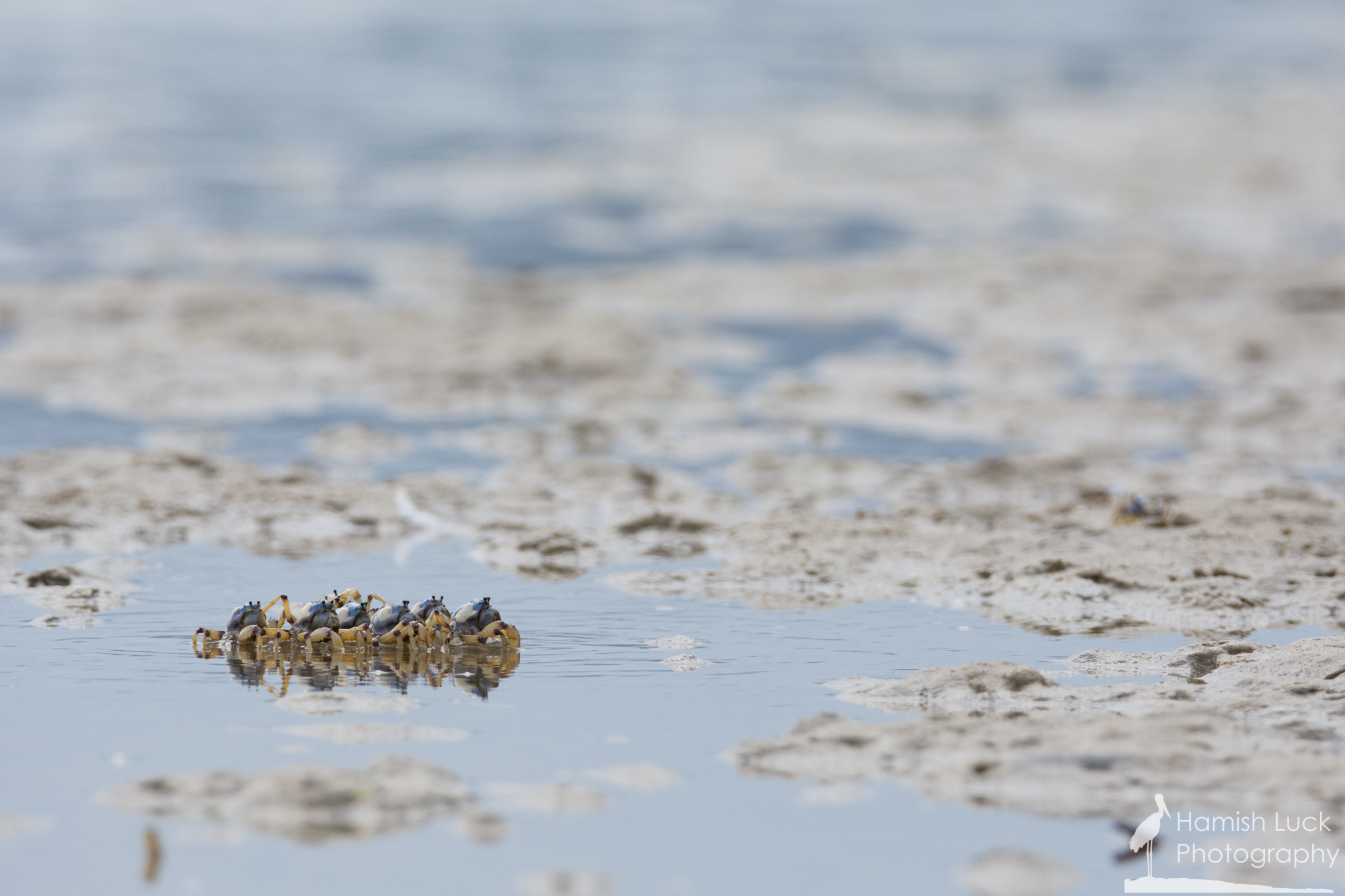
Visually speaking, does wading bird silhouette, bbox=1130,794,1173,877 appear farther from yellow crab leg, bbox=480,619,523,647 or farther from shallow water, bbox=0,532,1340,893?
yellow crab leg, bbox=480,619,523,647

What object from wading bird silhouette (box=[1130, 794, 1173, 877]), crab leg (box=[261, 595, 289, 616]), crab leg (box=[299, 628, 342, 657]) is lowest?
wading bird silhouette (box=[1130, 794, 1173, 877])

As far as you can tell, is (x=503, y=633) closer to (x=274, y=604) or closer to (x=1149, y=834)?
(x=274, y=604)

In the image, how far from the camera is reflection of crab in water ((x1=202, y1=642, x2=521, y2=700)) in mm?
6016

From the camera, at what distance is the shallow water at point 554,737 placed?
4348 millimetres

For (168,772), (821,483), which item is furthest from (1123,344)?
(168,772)

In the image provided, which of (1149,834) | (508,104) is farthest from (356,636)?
(508,104)

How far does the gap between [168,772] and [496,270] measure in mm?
14031

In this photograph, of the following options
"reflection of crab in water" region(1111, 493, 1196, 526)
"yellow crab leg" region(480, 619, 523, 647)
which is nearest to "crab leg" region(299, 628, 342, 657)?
"yellow crab leg" region(480, 619, 523, 647)

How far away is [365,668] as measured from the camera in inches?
245

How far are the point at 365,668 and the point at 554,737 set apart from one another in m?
1.21

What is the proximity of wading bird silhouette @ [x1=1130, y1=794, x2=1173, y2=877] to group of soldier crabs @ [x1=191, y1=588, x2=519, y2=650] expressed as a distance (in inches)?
114

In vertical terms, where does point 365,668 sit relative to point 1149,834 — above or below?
above

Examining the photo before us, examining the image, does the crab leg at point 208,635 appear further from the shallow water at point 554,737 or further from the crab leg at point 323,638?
the crab leg at point 323,638

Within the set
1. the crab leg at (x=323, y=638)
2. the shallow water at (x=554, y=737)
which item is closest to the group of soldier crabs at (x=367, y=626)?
the crab leg at (x=323, y=638)
